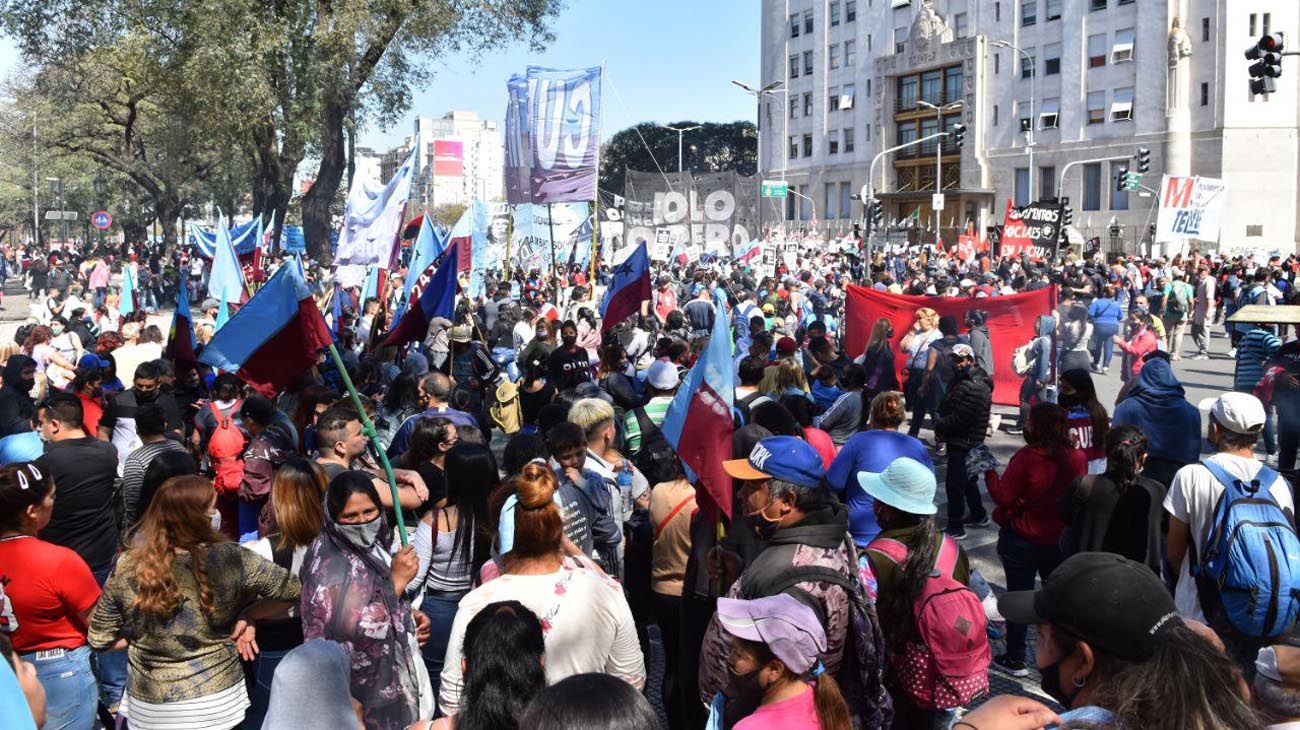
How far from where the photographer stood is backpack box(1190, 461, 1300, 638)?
13.3ft

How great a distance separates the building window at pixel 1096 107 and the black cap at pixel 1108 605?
5503 cm

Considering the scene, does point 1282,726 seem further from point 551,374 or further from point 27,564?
point 551,374

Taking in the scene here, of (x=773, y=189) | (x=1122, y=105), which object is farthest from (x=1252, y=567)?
(x=1122, y=105)

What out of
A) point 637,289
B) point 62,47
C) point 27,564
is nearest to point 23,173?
point 62,47

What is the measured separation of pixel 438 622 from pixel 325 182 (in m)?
26.9

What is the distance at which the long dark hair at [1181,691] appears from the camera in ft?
6.68

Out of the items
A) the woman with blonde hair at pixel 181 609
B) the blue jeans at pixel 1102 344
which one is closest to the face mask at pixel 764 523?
the woman with blonde hair at pixel 181 609

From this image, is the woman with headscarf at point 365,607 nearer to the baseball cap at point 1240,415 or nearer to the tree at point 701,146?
the baseball cap at point 1240,415

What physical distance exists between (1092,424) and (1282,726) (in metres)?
4.04

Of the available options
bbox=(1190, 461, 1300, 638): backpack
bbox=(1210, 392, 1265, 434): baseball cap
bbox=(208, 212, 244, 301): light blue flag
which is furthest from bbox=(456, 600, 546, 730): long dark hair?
bbox=(208, 212, 244, 301): light blue flag

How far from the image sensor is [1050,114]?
55156 mm

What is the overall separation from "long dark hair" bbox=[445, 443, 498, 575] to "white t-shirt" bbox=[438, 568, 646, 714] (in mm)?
954

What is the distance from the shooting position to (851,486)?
5.67 meters

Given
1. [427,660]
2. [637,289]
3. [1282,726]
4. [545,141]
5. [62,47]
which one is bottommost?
[427,660]
